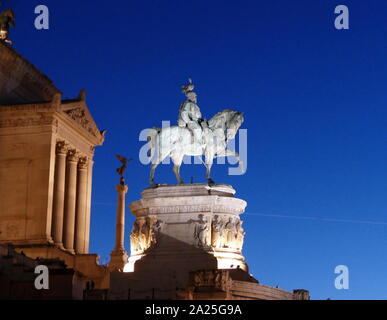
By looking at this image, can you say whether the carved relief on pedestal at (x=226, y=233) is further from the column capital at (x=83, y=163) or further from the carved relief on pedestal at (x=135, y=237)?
the column capital at (x=83, y=163)

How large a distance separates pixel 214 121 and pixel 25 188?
13681 millimetres

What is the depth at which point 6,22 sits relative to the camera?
6731cm

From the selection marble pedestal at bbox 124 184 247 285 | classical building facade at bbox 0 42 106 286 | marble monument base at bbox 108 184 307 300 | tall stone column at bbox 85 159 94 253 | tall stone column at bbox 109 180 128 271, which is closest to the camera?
marble monument base at bbox 108 184 307 300

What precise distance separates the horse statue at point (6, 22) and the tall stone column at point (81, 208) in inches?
379

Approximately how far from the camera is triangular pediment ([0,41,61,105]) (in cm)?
6188

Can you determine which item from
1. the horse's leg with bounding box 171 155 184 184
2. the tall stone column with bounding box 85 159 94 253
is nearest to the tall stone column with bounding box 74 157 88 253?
the tall stone column with bounding box 85 159 94 253

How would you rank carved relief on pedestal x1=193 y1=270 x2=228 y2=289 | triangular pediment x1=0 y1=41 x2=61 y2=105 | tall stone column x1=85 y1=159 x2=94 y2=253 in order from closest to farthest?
carved relief on pedestal x1=193 y1=270 x2=228 y2=289
triangular pediment x1=0 y1=41 x2=61 y2=105
tall stone column x1=85 y1=159 x2=94 y2=253

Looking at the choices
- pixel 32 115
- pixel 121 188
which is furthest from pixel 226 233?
pixel 121 188

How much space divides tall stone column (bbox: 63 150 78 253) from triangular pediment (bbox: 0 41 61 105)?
449 centimetres

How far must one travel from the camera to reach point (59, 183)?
6191cm

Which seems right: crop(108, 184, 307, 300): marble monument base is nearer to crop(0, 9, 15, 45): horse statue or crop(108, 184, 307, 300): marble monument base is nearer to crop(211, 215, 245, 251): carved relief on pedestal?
crop(211, 215, 245, 251): carved relief on pedestal

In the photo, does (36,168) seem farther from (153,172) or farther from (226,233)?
(226,233)
